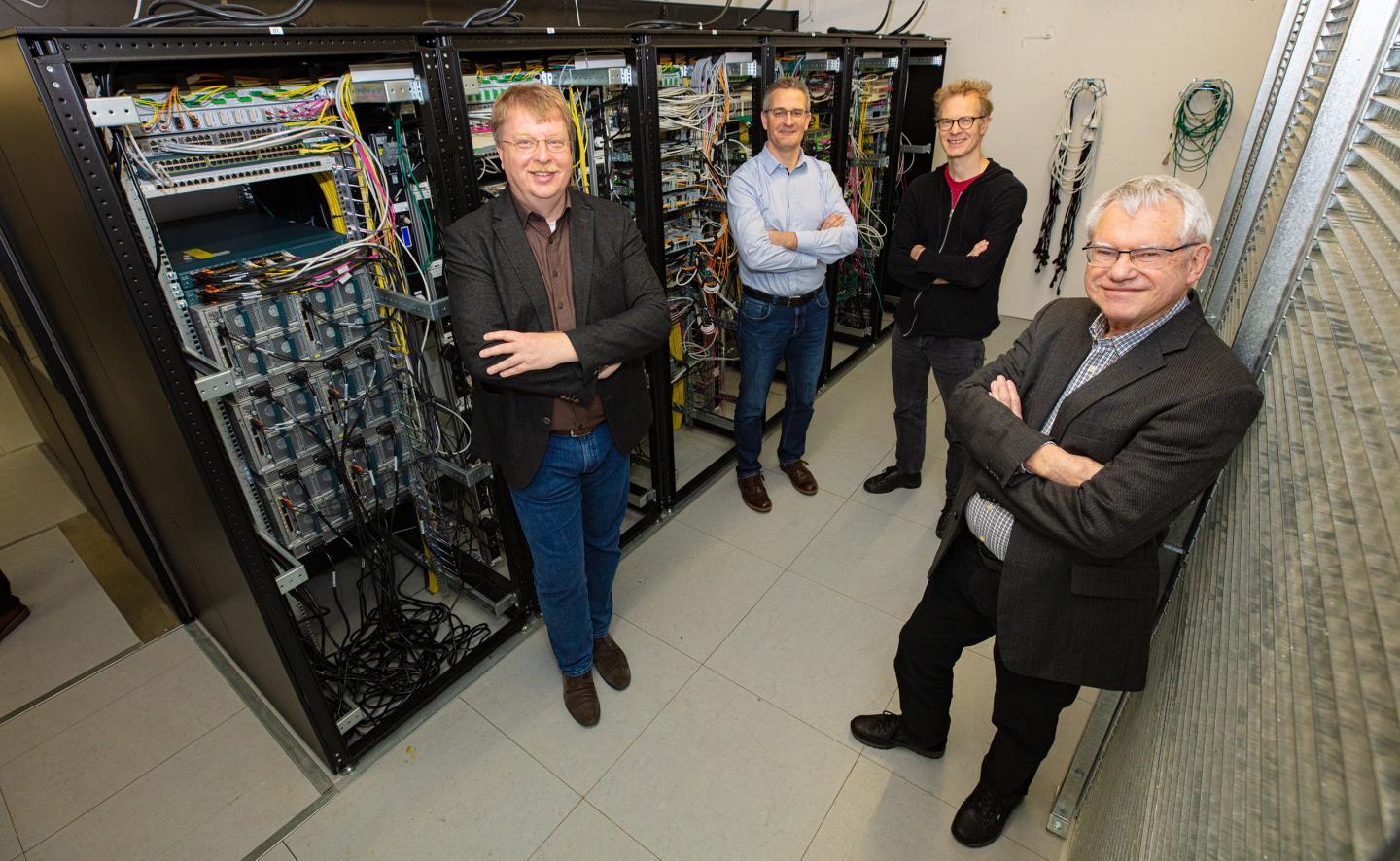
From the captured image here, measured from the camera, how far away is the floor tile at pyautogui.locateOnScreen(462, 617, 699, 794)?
1943 millimetres

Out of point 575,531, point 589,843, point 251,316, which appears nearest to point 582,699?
point 589,843

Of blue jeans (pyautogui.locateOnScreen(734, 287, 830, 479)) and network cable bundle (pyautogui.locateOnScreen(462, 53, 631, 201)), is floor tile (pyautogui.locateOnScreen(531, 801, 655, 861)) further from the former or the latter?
network cable bundle (pyautogui.locateOnScreen(462, 53, 631, 201))

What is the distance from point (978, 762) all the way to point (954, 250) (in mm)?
1723

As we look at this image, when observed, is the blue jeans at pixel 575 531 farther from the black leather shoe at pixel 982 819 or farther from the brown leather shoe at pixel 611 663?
the black leather shoe at pixel 982 819

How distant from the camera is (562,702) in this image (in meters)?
2.13

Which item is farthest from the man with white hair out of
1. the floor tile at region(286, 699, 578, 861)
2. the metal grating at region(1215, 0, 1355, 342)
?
the floor tile at region(286, 699, 578, 861)

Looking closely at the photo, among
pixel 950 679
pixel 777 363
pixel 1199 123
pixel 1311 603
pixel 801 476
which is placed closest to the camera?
pixel 1311 603

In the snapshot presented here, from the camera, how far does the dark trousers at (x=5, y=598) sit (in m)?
2.48

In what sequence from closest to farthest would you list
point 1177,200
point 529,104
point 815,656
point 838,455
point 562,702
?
1. point 1177,200
2. point 529,104
3. point 562,702
4. point 815,656
5. point 838,455

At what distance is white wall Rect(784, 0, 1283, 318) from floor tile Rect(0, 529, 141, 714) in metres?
5.24

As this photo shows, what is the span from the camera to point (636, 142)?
7.57ft

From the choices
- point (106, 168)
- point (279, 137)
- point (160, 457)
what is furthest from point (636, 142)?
point (160, 457)

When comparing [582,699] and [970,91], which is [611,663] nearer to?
[582,699]

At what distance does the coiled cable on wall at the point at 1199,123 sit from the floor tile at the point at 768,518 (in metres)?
3.23
